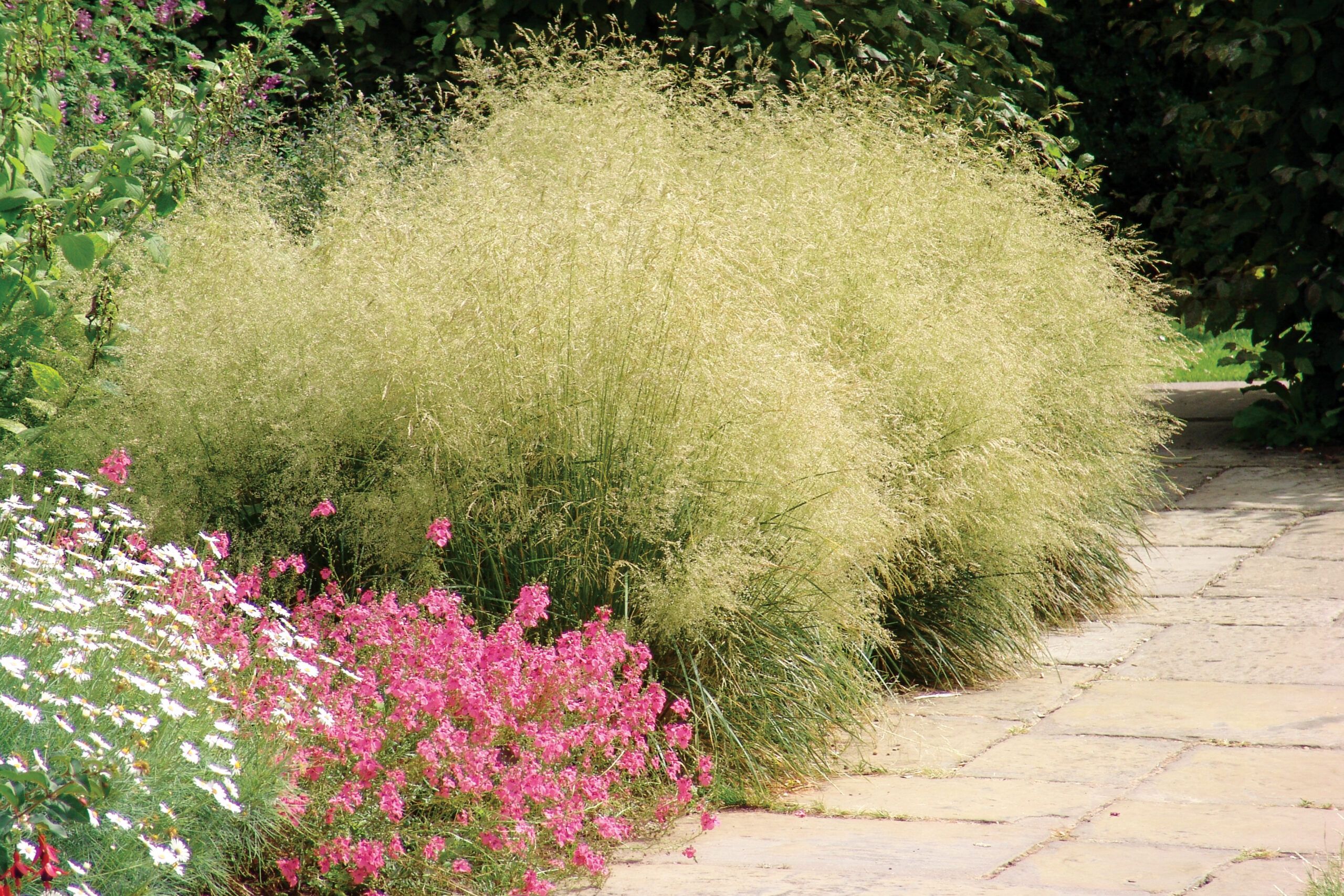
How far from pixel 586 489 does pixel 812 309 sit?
57.9 inches

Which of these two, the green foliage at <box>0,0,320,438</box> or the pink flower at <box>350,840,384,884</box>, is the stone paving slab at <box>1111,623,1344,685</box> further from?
the green foliage at <box>0,0,320,438</box>

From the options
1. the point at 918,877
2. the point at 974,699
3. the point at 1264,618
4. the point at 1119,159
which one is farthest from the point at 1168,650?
the point at 1119,159

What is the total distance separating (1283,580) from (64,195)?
446 cm

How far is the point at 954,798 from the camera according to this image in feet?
10.6

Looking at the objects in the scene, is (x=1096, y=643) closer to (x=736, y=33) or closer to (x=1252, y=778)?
(x=1252, y=778)

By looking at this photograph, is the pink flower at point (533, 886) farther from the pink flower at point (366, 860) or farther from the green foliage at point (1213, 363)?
the green foliage at point (1213, 363)

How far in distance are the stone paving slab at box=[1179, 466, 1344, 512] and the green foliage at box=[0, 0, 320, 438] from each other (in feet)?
15.7

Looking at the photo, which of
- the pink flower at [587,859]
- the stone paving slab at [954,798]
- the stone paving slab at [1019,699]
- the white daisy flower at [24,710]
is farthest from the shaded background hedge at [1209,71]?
the white daisy flower at [24,710]

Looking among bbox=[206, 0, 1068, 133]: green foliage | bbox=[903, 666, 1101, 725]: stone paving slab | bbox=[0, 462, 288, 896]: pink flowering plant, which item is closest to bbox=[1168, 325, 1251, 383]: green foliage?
bbox=[206, 0, 1068, 133]: green foliage

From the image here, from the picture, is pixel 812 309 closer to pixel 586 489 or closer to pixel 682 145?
pixel 682 145

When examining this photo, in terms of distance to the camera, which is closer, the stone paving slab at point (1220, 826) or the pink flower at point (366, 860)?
the pink flower at point (366, 860)

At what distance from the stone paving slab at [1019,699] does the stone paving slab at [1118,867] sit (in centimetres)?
105

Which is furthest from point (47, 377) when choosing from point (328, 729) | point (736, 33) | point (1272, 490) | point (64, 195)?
point (1272, 490)

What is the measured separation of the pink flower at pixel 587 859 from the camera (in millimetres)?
2574
